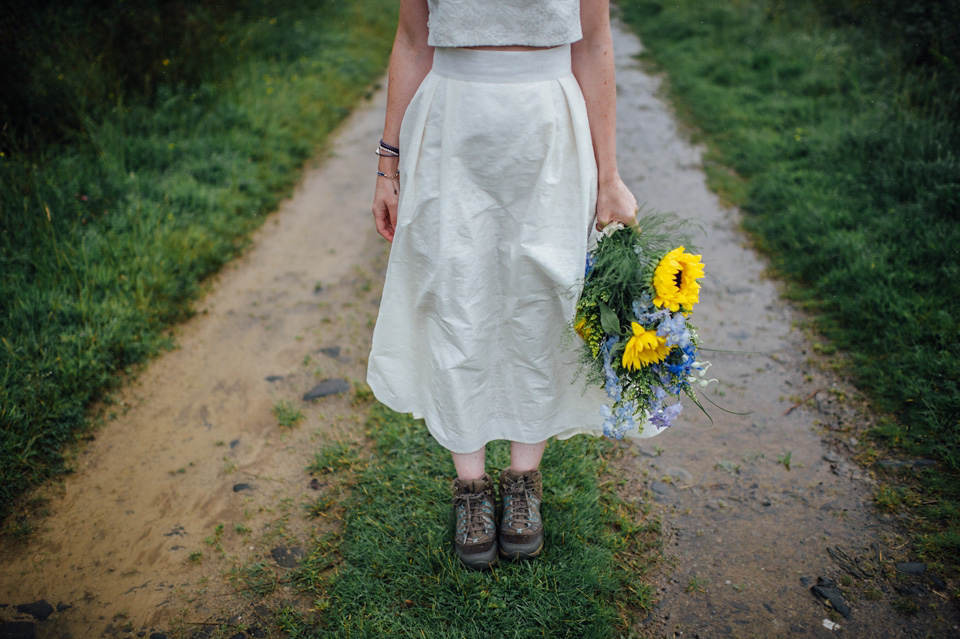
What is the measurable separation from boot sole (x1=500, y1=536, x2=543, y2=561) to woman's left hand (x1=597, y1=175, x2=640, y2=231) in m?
1.11

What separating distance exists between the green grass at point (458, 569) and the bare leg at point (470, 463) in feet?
0.92

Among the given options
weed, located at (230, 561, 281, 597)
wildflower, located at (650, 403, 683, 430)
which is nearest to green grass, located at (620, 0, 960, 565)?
wildflower, located at (650, 403, 683, 430)

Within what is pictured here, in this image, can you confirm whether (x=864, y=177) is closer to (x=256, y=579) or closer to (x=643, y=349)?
(x=643, y=349)

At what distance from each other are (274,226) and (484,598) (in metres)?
3.39

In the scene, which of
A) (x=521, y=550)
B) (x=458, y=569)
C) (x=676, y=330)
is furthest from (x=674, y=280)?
(x=458, y=569)

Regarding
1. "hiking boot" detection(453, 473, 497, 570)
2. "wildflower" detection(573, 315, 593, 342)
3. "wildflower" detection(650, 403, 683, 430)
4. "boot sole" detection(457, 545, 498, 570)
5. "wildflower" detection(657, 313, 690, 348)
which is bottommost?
"boot sole" detection(457, 545, 498, 570)

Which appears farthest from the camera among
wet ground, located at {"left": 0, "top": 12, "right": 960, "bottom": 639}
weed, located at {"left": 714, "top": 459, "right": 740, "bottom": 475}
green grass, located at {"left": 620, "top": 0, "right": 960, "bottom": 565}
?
green grass, located at {"left": 620, "top": 0, "right": 960, "bottom": 565}

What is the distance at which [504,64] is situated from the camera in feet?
5.28

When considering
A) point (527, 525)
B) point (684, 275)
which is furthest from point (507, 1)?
point (527, 525)

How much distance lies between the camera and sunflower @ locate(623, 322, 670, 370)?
1.62 metres

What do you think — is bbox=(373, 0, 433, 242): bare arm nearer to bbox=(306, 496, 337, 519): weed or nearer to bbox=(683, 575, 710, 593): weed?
bbox=(306, 496, 337, 519): weed

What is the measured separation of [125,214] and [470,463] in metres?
3.20

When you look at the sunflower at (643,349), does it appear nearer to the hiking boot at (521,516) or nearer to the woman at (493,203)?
the woman at (493,203)

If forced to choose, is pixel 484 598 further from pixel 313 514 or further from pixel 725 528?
pixel 725 528
